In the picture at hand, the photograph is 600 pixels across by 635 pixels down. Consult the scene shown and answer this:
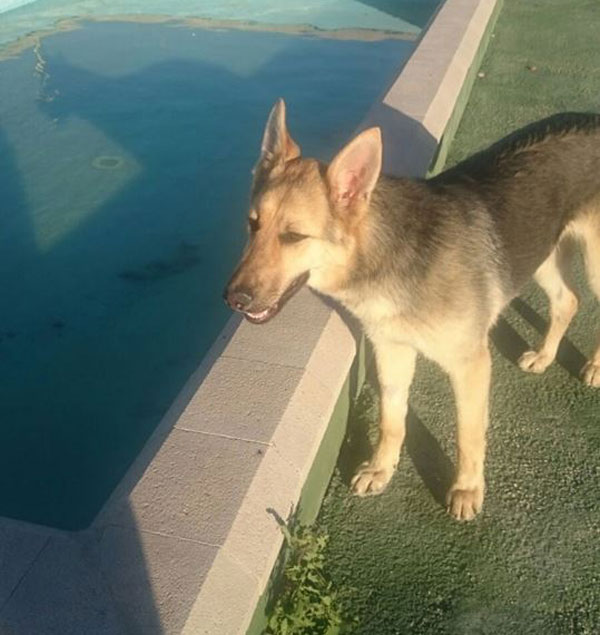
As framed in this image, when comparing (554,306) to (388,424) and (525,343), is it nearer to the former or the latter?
(525,343)

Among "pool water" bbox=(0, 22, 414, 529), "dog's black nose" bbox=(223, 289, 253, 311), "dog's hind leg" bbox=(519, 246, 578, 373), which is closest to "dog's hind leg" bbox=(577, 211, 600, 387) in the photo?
"dog's hind leg" bbox=(519, 246, 578, 373)

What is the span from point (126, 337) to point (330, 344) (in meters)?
2.79

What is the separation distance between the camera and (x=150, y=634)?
6.98ft

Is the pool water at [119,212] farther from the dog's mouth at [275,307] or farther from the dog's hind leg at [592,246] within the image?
the dog's hind leg at [592,246]

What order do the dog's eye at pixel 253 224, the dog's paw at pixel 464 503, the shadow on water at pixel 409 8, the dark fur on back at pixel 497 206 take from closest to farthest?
the dog's eye at pixel 253 224
the dark fur on back at pixel 497 206
the dog's paw at pixel 464 503
the shadow on water at pixel 409 8

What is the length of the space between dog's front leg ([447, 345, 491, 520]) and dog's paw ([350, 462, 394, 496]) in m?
0.33

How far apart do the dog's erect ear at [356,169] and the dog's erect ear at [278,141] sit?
0.33 m

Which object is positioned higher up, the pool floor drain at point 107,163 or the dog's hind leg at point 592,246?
the dog's hind leg at point 592,246

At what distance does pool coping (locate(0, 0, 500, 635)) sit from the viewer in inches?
87.8

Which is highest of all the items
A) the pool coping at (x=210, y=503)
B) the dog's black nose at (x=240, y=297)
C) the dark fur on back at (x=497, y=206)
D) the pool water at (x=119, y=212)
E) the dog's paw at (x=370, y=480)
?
the dark fur on back at (x=497, y=206)

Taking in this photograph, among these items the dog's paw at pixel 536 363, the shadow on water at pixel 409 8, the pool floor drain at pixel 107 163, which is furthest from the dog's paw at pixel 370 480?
the shadow on water at pixel 409 8

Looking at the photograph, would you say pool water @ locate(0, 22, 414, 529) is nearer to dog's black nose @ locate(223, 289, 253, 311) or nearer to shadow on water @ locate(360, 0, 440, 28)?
shadow on water @ locate(360, 0, 440, 28)

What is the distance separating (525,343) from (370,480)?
1.55m

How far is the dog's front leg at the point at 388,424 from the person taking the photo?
10.9ft
